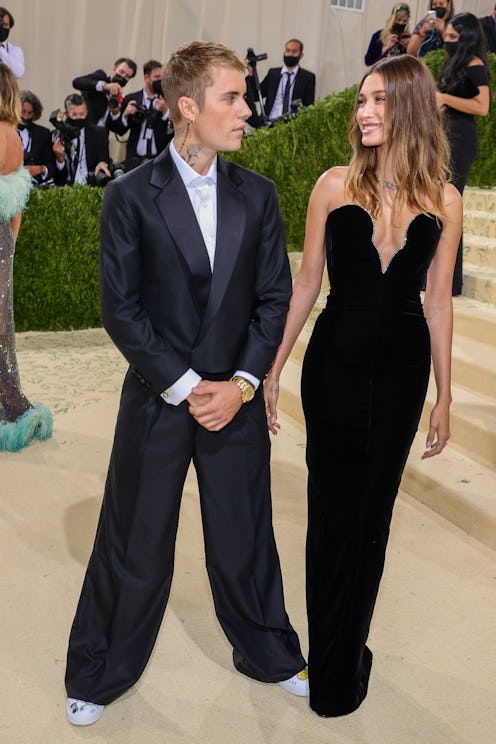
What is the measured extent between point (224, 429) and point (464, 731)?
112 cm

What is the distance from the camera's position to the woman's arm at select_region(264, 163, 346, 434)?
94.9 inches

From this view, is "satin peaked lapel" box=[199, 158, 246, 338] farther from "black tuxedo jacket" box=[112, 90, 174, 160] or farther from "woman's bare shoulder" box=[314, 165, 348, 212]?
"black tuxedo jacket" box=[112, 90, 174, 160]

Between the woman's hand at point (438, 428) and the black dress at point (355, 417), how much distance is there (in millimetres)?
152

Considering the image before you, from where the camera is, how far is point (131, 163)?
26.2ft

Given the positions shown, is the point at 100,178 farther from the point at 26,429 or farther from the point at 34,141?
the point at 26,429

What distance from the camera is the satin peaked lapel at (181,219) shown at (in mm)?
2203

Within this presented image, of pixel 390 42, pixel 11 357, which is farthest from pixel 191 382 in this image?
pixel 390 42

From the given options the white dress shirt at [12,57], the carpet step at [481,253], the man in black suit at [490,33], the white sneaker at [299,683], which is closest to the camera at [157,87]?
the white dress shirt at [12,57]

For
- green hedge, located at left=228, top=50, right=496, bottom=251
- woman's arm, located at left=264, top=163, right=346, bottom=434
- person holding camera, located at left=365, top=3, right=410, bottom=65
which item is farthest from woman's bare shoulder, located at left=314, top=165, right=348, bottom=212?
person holding camera, located at left=365, top=3, right=410, bottom=65

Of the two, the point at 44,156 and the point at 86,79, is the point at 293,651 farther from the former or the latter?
the point at 86,79

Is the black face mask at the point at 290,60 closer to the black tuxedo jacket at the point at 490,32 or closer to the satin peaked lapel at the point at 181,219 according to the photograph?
the black tuxedo jacket at the point at 490,32

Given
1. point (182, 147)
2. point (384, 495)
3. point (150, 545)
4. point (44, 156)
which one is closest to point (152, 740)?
point (150, 545)

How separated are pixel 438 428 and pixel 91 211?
4.94 m

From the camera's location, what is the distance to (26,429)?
4.69 m
